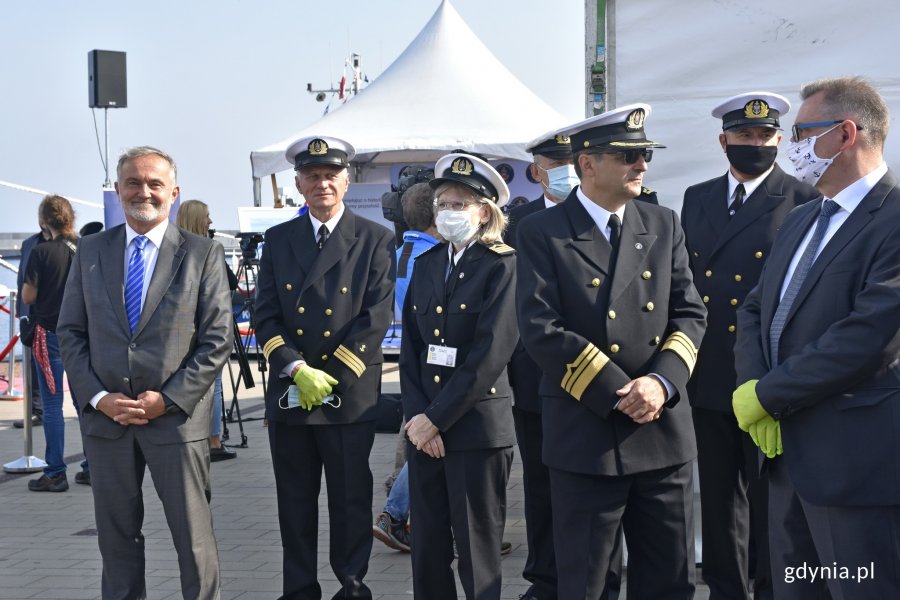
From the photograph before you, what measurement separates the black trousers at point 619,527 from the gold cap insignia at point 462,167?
1281 mm

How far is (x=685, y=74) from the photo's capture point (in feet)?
17.5

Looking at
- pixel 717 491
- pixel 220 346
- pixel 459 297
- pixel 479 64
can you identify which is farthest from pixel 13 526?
pixel 479 64

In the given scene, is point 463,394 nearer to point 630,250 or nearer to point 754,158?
point 630,250

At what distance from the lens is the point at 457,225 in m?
4.61

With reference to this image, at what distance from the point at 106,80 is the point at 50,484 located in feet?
Result: 18.0

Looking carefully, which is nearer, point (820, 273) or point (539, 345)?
point (820, 273)

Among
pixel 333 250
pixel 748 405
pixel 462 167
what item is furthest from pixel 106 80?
pixel 748 405

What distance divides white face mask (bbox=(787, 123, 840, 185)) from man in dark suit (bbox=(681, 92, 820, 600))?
1247 millimetres

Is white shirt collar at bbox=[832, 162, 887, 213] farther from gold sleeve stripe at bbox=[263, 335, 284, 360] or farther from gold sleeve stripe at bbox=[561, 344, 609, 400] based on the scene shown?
gold sleeve stripe at bbox=[263, 335, 284, 360]

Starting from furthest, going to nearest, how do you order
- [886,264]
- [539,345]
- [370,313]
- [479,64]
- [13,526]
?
1. [479,64]
2. [13,526]
3. [370,313]
4. [539,345]
5. [886,264]

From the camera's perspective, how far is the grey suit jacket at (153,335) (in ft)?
15.1

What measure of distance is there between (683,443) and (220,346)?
1937 mm

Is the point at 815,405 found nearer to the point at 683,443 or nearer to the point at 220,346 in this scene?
the point at 683,443

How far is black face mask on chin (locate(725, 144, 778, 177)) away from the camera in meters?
4.86
